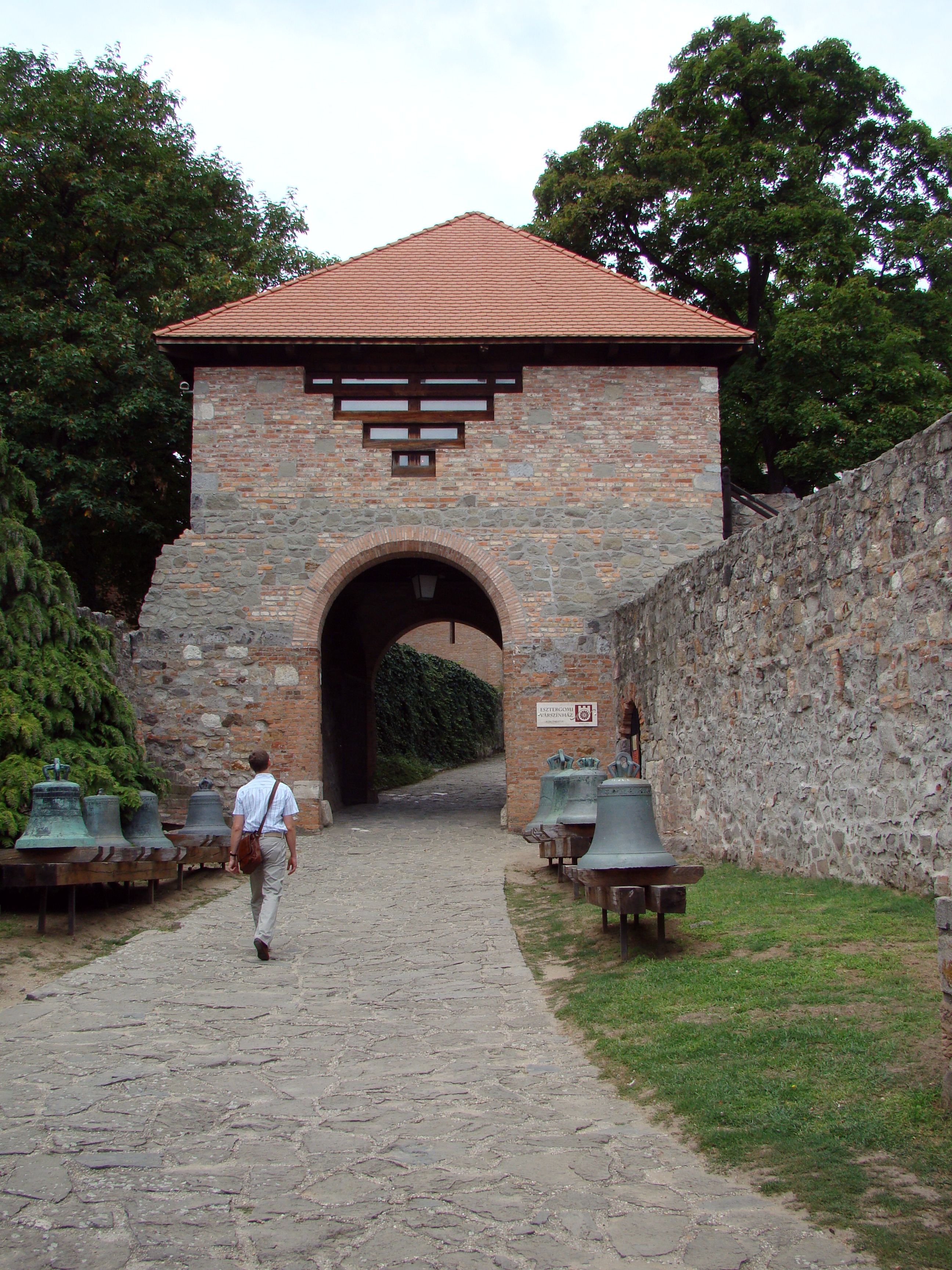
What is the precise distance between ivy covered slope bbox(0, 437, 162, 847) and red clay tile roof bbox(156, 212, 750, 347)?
237 inches

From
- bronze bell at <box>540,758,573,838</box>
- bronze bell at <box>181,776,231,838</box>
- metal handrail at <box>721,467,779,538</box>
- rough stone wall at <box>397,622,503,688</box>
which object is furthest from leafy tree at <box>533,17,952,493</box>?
rough stone wall at <box>397,622,503,688</box>

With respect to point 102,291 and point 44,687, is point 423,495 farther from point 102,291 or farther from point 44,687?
point 102,291

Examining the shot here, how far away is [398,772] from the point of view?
23594 mm

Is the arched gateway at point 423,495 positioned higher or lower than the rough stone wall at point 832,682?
higher

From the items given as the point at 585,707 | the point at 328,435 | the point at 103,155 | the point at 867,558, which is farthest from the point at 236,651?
the point at 103,155

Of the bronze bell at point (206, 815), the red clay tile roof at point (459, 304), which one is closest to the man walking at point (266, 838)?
the bronze bell at point (206, 815)

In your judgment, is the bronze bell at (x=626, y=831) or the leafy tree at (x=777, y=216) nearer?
the bronze bell at (x=626, y=831)

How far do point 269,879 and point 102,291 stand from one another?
46.4 ft

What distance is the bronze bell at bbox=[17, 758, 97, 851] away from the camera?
6.91 metres

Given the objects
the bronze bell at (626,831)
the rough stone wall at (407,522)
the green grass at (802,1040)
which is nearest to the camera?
the green grass at (802,1040)

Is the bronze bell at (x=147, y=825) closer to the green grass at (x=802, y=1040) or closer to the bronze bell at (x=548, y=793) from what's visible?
the bronze bell at (x=548, y=793)

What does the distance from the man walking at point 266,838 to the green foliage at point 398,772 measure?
1439 cm

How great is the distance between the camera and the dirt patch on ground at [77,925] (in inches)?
243

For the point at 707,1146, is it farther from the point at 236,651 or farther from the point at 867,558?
the point at 236,651
